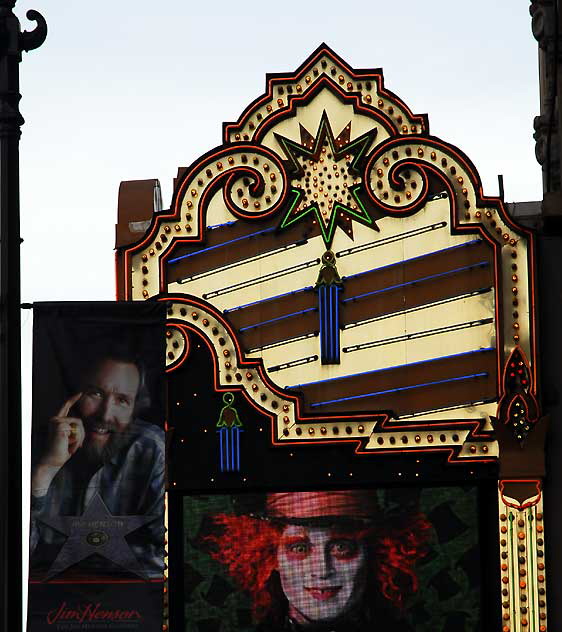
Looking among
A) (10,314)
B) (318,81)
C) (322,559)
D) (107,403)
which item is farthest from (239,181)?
(10,314)

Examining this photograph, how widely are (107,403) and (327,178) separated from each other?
307 inches

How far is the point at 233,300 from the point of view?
19.9m

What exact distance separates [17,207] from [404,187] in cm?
958

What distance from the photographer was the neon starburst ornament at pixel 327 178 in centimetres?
1984

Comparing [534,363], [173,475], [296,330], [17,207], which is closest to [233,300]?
[296,330]

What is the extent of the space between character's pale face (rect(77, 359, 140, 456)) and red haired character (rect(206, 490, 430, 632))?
665cm

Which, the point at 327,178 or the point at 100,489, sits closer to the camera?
the point at 100,489

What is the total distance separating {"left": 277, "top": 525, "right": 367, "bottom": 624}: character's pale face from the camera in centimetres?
1911

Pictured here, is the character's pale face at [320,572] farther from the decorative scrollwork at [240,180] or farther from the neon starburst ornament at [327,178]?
the decorative scrollwork at [240,180]

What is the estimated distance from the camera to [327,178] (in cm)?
2000

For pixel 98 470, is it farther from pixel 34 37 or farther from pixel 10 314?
pixel 34 37

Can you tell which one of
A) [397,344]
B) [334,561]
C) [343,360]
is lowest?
[334,561]

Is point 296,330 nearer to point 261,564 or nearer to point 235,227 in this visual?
point 235,227

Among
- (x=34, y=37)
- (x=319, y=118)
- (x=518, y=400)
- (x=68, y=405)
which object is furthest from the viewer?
(x=319, y=118)
